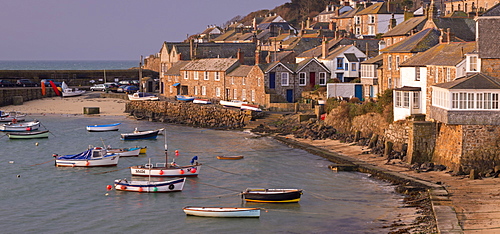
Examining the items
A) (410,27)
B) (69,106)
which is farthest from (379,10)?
(69,106)

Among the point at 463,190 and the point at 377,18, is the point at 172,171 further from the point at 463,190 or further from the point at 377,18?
the point at 377,18

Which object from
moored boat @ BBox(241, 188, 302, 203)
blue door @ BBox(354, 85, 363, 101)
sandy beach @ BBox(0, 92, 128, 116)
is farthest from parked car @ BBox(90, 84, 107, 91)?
moored boat @ BBox(241, 188, 302, 203)

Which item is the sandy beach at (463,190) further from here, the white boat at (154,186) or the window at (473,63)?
the white boat at (154,186)

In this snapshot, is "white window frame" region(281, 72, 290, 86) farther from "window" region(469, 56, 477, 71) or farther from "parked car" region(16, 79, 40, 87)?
"parked car" region(16, 79, 40, 87)

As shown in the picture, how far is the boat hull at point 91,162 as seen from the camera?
151ft

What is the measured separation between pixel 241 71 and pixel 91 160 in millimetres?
30064

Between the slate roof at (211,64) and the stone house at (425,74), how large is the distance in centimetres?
3082

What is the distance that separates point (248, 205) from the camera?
3438 centimetres

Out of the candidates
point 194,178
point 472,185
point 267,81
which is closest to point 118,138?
point 267,81

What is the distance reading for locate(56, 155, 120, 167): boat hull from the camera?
151ft

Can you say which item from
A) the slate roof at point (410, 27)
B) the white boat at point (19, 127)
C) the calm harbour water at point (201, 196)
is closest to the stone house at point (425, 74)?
the calm harbour water at point (201, 196)

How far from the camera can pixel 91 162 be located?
46.1m

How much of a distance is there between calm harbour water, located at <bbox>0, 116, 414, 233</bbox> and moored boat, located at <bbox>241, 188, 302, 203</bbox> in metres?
0.32

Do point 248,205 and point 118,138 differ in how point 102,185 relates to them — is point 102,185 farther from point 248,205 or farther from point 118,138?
point 118,138
